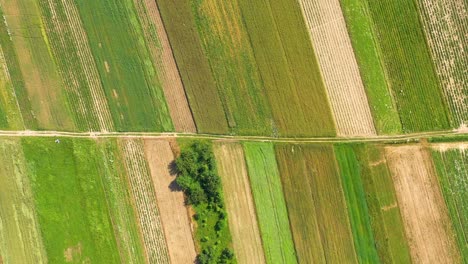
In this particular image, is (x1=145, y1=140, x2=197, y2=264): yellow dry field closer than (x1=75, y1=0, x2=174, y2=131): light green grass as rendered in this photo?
Yes

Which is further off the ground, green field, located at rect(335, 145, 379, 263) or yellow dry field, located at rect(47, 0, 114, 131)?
yellow dry field, located at rect(47, 0, 114, 131)

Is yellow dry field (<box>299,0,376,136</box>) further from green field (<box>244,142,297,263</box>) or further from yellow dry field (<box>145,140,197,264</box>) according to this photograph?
yellow dry field (<box>145,140,197,264</box>)

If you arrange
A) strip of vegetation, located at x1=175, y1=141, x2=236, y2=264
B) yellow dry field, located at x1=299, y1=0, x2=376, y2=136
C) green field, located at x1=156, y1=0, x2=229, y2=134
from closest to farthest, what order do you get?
1. yellow dry field, located at x1=299, y1=0, x2=376, y2=136
2. strip of vegetation, located at x1=175, y1=141, x2=236, y2=264
3. green field, located at x1=156, y1=0, x2=229, y2=134

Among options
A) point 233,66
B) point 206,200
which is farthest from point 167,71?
point 206,200

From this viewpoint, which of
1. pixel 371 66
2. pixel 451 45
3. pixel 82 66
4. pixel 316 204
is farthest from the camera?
pixel 82 66

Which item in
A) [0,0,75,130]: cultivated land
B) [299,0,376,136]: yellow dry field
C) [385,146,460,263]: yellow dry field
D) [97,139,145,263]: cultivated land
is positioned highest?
[0,0,75,130]: cultivated land

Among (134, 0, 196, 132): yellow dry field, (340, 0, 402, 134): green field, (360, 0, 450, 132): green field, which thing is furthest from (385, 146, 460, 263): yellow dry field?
(134, 0, 196, 132): yellow dry field

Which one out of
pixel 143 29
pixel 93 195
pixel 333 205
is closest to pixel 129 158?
pixel 93 195

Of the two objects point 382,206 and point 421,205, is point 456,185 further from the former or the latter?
point 382,206
